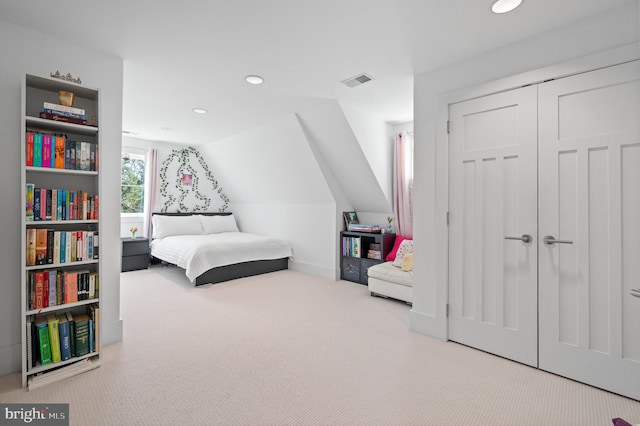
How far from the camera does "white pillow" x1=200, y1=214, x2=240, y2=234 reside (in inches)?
236

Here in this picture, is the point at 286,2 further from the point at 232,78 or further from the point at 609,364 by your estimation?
the point at 609,364

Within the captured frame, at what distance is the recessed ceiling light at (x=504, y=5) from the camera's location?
1801 mm

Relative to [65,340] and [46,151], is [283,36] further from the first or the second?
[65,340]

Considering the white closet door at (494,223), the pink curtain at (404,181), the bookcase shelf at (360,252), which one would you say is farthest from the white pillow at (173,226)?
the white closet door at (494,223)

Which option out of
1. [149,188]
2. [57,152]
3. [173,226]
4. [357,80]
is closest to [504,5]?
[357,80]

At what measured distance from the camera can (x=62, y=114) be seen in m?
2.03

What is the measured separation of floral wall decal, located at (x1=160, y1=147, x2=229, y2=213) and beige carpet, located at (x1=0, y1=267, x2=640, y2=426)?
3448 mm

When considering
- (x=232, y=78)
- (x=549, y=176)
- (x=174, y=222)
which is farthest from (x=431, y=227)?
(x=174, y=222)

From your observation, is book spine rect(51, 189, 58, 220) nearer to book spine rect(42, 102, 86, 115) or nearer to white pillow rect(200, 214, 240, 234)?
book spine rect(42, 102, 86, 115)

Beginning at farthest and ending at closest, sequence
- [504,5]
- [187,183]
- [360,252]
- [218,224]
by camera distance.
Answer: [187,183], [218,224], [360,252], [504,5]

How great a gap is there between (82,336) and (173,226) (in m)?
3.65

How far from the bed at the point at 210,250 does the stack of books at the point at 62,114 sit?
2387 millimetres

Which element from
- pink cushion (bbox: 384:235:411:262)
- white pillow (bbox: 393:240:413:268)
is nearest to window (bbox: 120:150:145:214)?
pink cushion (bbox: 384:235:411:262)

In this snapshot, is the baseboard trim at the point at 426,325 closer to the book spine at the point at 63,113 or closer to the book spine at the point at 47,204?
the book spine at the point at 47,204
